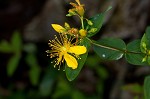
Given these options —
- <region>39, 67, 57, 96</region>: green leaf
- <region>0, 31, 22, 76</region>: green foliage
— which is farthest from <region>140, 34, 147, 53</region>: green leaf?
<region>0, 31, 22, 76</region>: green foliage

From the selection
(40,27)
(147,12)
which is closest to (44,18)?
(40,27)

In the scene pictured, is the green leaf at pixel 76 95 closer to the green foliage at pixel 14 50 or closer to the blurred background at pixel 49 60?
the blurred background at pixel 49 60

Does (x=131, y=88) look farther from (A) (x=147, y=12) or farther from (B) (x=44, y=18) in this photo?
(B) (x=44, y=18)

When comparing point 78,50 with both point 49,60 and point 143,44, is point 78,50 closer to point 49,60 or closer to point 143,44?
point 143,44

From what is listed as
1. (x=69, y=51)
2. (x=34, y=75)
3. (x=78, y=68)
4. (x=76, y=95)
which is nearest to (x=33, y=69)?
(x=34, y=75)

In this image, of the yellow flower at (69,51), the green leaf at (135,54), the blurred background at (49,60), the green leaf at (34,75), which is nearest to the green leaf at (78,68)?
the yellow flower at (69,51)

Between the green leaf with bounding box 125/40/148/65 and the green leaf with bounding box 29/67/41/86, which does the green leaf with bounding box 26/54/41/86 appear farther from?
the green leaf with bounding box 125/40/148/65
